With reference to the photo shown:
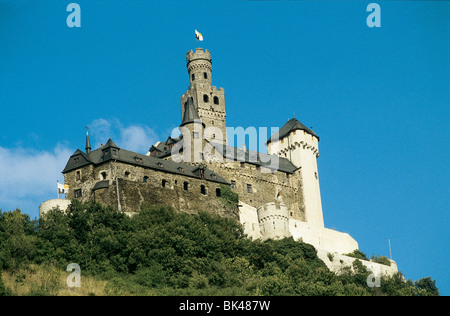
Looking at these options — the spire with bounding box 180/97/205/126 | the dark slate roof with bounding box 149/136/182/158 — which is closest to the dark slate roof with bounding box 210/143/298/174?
the spire with bounding box 180/97/205/126

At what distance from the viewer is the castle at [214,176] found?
230 ft

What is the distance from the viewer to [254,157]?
285 ft

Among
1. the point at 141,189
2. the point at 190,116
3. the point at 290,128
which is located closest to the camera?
the point at 141,189

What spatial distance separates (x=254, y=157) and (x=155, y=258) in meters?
29.6

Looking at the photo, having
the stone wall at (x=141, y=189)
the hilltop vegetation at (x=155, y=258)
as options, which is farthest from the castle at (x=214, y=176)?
the hilltop vegetation at (x=155, y=258)

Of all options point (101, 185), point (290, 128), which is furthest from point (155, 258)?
point (290, 128)

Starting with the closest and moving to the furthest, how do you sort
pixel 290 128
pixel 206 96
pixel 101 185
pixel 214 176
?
1. pixel 101 185
2. pixel 214 176
3. pixel 290 128
4. pixel 206 96

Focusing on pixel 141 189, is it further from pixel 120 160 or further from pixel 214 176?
pixel 214 176

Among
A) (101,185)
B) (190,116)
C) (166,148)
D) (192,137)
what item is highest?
(190,116)

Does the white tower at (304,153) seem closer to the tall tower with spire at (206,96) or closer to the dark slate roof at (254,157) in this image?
the dark slate roof at (254,157)

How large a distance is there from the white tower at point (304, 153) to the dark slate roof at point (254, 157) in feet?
4.42

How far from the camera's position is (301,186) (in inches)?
3487

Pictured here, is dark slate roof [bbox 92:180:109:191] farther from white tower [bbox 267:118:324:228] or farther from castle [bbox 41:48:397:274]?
white tower [bbox 267:118:324:228]
